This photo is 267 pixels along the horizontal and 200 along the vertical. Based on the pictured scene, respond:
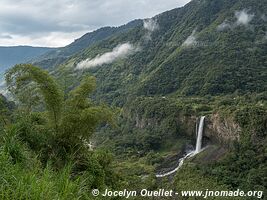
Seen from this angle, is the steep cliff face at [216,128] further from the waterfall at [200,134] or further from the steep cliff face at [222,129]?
the waterfall at [200,134]

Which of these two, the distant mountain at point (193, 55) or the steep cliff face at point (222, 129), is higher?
the distant mountain at point (193, 55)

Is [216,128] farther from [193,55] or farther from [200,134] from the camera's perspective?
[193,55]

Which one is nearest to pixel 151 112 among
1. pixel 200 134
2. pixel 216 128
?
pixel 200 134

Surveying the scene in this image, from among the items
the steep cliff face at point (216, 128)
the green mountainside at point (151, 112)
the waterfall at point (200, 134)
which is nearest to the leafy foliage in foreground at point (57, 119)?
the green mountainside at point (151, 112)

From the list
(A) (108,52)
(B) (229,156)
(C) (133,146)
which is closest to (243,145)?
(B) (229,156)

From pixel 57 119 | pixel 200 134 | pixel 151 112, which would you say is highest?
pixel 57 119

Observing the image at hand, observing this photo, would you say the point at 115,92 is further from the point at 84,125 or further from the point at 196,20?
the point at 84,125

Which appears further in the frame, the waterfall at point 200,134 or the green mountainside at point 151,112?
the waterfall at point 200,134

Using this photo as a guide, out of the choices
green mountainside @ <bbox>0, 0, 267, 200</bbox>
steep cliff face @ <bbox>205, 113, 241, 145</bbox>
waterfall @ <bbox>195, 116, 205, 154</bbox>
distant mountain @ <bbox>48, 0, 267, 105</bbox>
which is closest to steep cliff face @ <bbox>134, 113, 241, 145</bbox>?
steep cliff face @ <bbox>205, 113, 241, 145</bbox>

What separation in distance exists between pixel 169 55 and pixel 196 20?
21.1 meters

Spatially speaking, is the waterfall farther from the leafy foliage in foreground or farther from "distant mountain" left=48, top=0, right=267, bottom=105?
the leafy foliage in foreground

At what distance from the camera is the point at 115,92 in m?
98.9

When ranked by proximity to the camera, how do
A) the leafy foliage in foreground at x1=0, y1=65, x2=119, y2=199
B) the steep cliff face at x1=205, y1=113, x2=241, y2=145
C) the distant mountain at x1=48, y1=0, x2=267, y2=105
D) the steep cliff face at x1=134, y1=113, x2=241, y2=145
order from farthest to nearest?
the distant mountain at x1=48, y1=0, x2=267, y2=105, the steep cliff face at x1=134, y1=113, x2=241, y2=145, the steep cliff face at x1=205, y1=113, x2=241, y2=145, the leafy foliage in foreground at x1=0, y1=65, x2=119, y2=199

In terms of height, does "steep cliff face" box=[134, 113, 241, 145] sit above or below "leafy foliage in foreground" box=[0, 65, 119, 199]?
below
